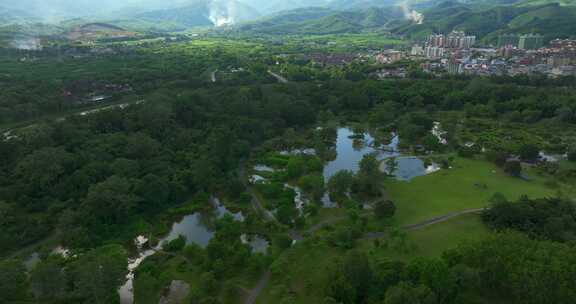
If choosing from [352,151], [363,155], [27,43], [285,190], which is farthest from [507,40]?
[27,43]

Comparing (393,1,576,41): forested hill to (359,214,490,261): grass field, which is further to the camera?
(393,1,576,41): forested hill

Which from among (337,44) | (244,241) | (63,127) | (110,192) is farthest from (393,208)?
(337,44)

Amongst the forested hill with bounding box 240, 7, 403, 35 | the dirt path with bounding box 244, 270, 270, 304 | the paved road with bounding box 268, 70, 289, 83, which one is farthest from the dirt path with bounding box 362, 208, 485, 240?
the forested hill with bounding box 240, 7, 403, 35

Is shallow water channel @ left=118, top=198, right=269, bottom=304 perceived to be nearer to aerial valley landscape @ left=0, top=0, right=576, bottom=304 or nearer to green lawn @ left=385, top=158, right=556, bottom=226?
aerial valley landscape @ left=0, top=0, right=576, bottom=304

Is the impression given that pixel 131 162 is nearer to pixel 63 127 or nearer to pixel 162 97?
pixel 63 127

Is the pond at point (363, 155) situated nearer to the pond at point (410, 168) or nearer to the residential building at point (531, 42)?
the pond at point (410, 168)

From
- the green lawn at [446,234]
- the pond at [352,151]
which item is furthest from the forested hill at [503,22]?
the green lawn at [446,234]
